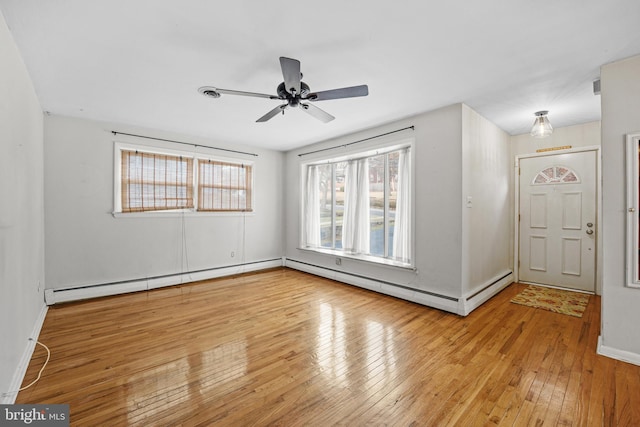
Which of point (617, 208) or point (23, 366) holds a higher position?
point (617, 208)

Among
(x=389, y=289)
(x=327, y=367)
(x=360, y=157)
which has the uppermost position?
(x=360, y=157)

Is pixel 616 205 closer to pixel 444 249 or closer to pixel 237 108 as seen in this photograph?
pixel 444 249

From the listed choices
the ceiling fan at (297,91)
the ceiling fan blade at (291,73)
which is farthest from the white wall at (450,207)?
the ceiling fan blade at (291,73)

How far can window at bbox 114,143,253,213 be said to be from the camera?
424cm

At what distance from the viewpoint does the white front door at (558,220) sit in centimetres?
411

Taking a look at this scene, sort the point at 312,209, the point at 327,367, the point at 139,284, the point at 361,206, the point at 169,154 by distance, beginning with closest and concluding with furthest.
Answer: the point at 327,367 → the point at 139,284 → the point at 169,154 → the point at 361,206 → the point at 312,209

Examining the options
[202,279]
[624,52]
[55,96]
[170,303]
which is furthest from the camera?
[202,279]

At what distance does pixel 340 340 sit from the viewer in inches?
107

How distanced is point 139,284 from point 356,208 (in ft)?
12.1

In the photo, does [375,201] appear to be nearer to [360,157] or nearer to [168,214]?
[360,157]

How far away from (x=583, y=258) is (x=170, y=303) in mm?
6082

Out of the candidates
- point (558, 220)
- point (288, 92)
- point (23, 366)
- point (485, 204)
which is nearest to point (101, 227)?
point (23, 366)

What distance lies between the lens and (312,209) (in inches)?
222

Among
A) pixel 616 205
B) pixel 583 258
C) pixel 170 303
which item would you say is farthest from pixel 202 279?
pixel 583 258
